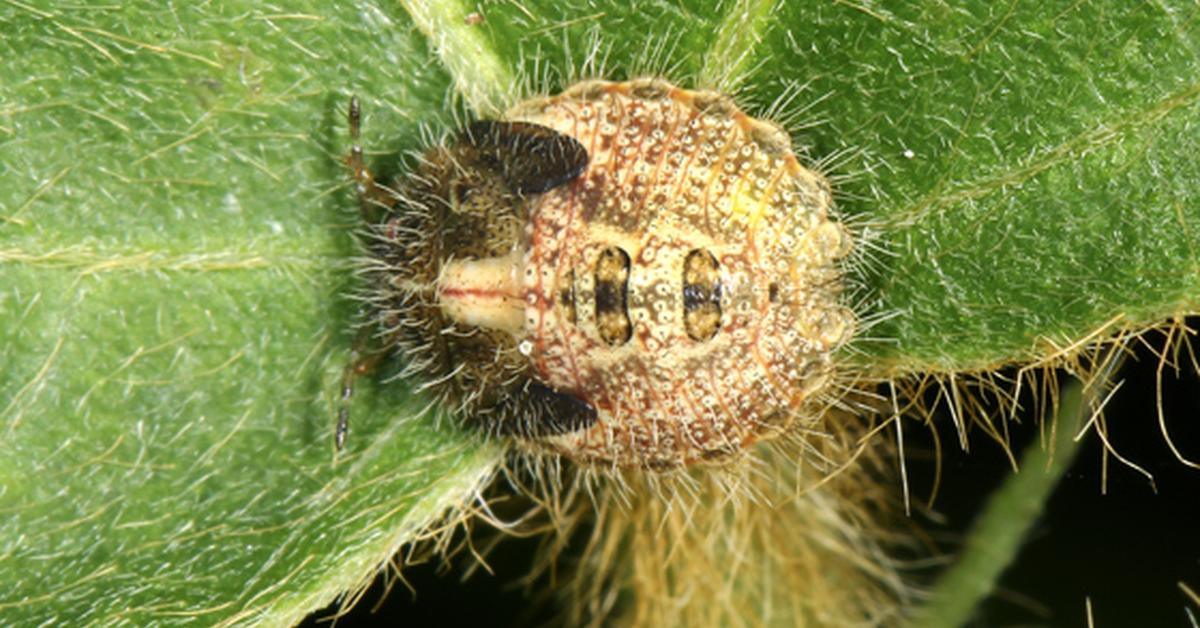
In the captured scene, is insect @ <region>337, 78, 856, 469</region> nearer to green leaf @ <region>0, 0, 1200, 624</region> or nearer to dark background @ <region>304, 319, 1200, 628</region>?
green leaf @ <region>0, 0, 1200, 624</region>

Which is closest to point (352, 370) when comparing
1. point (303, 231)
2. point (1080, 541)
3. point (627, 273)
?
point (303, 231)

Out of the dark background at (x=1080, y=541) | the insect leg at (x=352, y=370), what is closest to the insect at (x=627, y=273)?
the insect leg at (x=352, y=370)

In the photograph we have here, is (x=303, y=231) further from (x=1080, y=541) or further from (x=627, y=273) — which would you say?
(x=1080, y=541)

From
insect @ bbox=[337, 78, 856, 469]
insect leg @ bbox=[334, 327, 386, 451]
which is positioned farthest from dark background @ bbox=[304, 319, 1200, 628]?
insect @ bbox=[337, 78, 856, 469]

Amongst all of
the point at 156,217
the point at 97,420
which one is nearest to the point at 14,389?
the point at 97,420

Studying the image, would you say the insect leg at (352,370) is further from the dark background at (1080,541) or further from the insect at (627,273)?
the dark background at (1080,541)

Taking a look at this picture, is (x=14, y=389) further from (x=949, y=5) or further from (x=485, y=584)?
(x=949, y=5)
